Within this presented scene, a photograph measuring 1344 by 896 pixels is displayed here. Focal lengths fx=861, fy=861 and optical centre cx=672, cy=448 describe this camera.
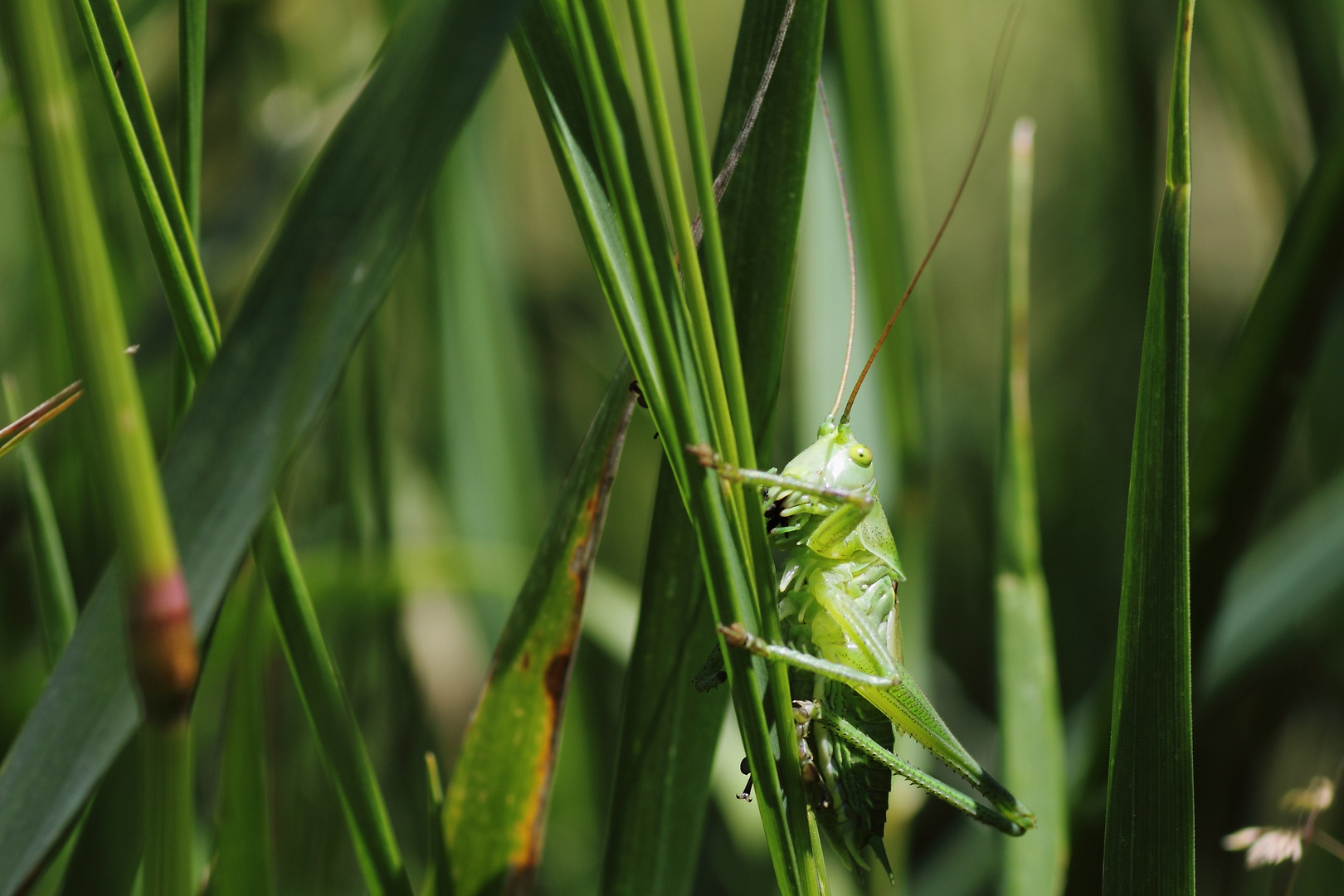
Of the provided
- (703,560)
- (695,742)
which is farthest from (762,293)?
(695,742)

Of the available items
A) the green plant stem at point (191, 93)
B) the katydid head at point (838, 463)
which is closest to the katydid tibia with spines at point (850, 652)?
the katydid head at point (838, 463)

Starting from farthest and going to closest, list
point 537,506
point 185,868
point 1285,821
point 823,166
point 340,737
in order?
point 537,506 → point 1285,821 → point 823,166 → point 340,737 → point 185,868

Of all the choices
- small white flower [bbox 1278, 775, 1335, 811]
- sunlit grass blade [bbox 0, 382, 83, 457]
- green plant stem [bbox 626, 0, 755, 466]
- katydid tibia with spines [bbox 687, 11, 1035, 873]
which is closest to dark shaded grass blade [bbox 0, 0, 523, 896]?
green plant stem [bbox 626, 0, 755, 466]

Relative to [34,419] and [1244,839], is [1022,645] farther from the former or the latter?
[34,419]

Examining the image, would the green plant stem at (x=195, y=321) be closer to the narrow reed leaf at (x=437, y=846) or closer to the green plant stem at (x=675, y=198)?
the narrow reed leaf at (x=437, y=846)

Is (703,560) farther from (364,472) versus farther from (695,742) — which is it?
(364,472)

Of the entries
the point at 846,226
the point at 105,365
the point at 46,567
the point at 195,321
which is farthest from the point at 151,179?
the point at 846,226

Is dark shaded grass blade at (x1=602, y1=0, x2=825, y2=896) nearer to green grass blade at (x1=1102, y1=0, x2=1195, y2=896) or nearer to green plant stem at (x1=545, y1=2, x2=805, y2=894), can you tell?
green plant stem at (x1=545, y1=2, x2=805, y2=894)
